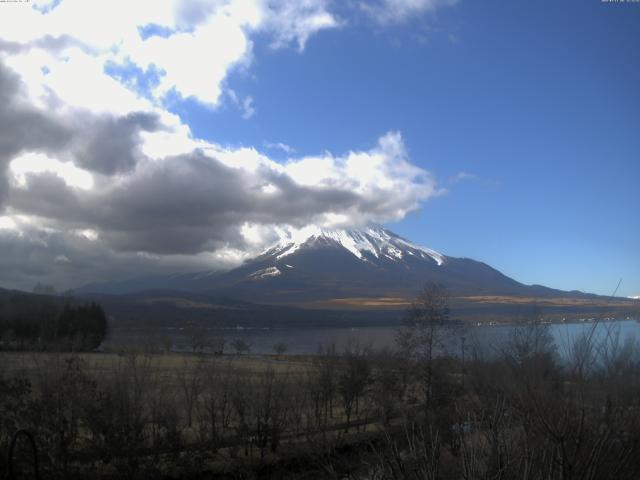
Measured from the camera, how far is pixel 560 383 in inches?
459

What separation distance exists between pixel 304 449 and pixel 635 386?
54.4ft

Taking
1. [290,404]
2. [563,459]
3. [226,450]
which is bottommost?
[226,450]

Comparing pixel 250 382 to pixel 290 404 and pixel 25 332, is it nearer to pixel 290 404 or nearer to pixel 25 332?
pixel 290 404

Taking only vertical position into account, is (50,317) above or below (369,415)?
above

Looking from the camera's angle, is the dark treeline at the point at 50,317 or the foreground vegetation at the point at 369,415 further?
the dark treeline at the point at 50,317

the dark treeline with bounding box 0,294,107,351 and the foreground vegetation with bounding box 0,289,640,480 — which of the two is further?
the dark treeline with bounding box 0,294,107,351

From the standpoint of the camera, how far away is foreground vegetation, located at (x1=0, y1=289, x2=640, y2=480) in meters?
7.78

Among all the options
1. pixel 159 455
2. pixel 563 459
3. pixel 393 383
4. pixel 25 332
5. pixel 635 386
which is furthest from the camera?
pixel 25 332

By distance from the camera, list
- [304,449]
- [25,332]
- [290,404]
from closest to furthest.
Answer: [304,449] < [290,404] < [25,332]

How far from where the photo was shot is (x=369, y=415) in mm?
36781

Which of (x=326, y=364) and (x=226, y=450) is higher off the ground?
(x=326, y=364)

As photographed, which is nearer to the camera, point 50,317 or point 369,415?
point 369,415

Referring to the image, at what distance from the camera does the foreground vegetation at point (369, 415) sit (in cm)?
778

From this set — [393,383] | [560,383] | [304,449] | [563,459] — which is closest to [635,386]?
[560,383]
